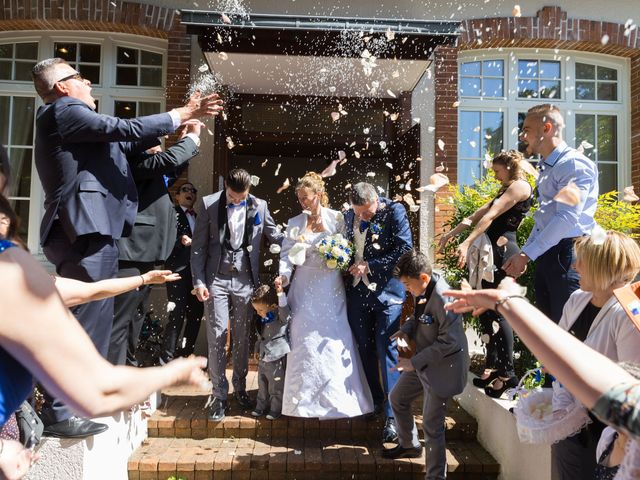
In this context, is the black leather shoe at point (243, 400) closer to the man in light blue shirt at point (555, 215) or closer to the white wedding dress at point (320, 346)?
the white wedding dress at point (320, 346)

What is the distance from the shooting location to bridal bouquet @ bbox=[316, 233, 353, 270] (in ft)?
15.9

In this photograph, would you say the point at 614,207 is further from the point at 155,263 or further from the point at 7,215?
the point at 7,215

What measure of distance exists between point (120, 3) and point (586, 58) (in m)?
6.49

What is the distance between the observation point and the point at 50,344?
1.34 m

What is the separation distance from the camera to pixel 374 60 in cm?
719

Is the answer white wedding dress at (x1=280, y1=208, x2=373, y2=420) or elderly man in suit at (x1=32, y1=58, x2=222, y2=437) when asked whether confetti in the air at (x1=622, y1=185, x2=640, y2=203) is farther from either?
elderly man in suit at (x1=32, y1=58, x2=222, y2=437)

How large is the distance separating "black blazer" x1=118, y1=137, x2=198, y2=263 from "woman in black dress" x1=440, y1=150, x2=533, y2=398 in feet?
6.89

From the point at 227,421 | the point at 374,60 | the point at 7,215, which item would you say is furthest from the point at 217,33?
the point at 7,215

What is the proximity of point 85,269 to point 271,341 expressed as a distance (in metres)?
1.89

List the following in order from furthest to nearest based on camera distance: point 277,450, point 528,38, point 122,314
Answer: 1. point 528,38
2. point 277,450
3. point 122,314

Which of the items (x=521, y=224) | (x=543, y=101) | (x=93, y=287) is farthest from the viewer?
(x=543, y=101)

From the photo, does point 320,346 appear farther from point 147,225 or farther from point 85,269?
point 85,269

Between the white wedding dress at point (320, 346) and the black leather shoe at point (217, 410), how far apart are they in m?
0.50

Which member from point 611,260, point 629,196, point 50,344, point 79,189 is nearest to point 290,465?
point 79,189
